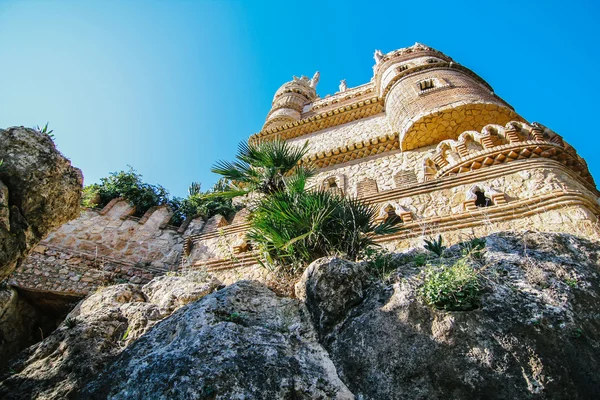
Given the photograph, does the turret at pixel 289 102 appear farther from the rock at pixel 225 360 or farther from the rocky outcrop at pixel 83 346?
the rock at pixel 225 360

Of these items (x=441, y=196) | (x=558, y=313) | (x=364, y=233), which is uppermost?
(x=441, y=196)

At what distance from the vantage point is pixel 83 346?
357 cm

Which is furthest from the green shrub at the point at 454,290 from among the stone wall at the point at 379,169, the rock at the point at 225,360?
the stone wall at the point at 379,169

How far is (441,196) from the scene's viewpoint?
645cm

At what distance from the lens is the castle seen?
223 inches

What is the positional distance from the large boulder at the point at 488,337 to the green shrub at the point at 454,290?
2.6 inches

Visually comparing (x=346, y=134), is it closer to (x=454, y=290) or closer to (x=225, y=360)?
(x=454, y=290)

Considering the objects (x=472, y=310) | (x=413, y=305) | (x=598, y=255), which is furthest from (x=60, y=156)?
(x=598, y=255)

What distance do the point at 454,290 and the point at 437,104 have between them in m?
9.32

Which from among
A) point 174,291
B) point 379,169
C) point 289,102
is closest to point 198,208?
point 379,169

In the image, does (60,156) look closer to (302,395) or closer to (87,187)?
(302,395)

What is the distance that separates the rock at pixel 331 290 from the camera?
3.16 meters

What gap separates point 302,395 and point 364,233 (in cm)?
258

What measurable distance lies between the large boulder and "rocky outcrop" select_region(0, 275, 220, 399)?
218 cm
